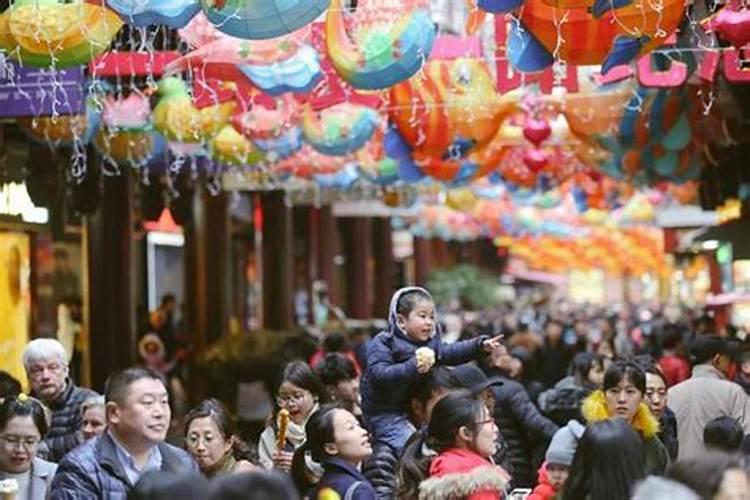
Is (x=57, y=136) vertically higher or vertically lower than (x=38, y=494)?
higher

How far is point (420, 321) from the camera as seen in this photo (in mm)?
9227

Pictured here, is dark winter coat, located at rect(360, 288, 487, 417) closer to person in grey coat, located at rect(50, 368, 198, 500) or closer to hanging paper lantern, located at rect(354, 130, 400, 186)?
person in grey coat, located at rect(50, 368, 198, 500)

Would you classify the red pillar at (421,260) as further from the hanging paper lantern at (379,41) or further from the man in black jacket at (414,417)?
the man in black jacket at (414,417)

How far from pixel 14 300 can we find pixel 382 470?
1009 centimetres

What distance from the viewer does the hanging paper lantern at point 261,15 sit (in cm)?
924

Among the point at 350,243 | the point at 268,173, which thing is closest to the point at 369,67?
the point at 268,173

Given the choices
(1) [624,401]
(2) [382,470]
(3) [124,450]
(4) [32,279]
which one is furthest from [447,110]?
(3) [124,450]

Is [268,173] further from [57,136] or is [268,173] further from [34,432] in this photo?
[34,432]

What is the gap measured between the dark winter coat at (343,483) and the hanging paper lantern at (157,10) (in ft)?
10.4

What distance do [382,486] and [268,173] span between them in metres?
11.9

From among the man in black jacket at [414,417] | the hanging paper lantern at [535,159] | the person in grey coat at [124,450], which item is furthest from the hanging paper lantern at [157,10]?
the hanging paper lantern at [535,159]

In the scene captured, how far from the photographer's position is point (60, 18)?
33.4 ft

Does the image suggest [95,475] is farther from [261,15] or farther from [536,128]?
[536,128]

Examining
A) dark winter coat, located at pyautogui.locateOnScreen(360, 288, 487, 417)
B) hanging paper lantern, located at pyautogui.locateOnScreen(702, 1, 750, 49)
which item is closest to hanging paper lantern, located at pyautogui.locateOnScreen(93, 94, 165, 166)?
dark winter coat, located at pyautogui.locateOnScreen(360, 288, 487, 417)
